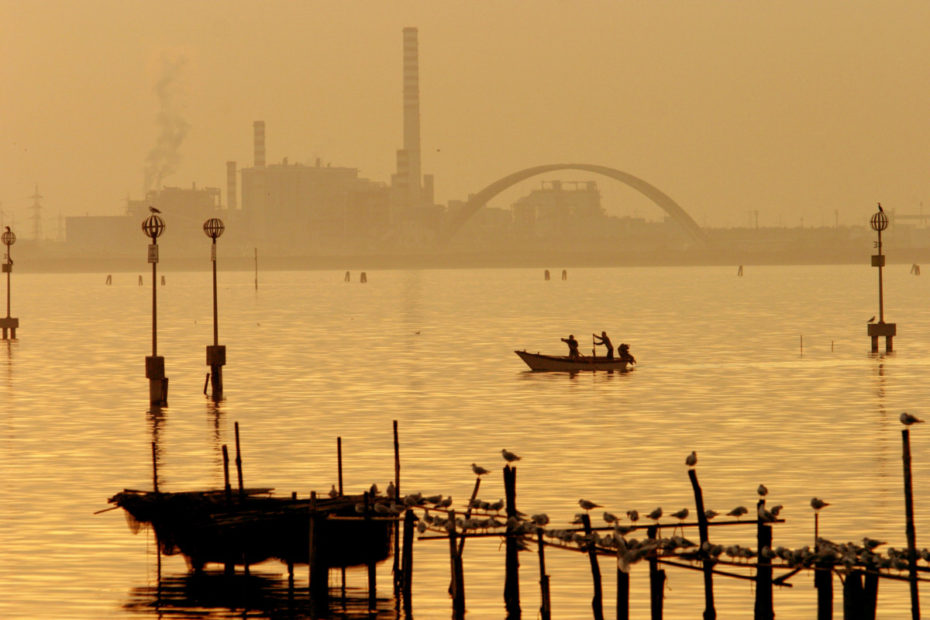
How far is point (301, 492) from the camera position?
37.7m

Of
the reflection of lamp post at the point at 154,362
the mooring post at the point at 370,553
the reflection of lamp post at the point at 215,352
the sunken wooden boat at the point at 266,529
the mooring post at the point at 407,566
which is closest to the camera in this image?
the mooring post at the point at 407,566

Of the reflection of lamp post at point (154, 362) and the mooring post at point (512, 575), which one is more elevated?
the reflection of lamp post at point (154, 362)

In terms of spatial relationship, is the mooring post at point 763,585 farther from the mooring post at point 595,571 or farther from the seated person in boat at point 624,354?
the seated person in boat at point 624,354

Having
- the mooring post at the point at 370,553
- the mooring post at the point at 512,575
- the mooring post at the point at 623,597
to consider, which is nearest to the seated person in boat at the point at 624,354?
the mooring post at the point at 370,553

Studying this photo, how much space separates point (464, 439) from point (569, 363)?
30.0 m

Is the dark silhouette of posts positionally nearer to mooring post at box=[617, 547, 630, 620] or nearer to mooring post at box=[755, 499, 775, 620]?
mooring post at box=[755, 499, 775, 620]

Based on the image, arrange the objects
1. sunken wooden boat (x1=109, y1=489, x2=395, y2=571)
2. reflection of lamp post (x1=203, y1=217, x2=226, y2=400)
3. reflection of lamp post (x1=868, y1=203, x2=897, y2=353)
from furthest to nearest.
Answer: reflection of lamp post (x1=868, y1=203, x2=897, y2=353), reflection of lamp post (x1=203, y1=217, x2=226, y2=400), sunken wooden boat (x1=109, y1=489, x2=395, y2=571)

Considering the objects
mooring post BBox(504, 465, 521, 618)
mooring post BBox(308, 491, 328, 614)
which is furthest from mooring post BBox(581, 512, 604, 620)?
mooring post BBox(308, 491, 328, 614)

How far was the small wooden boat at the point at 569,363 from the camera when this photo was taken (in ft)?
262

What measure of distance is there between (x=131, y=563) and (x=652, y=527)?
1049cm

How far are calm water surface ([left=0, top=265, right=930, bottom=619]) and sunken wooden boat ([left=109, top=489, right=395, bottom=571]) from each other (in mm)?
840

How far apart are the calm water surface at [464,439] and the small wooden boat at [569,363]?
681 mm

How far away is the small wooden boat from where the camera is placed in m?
79.8

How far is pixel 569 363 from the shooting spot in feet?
263
